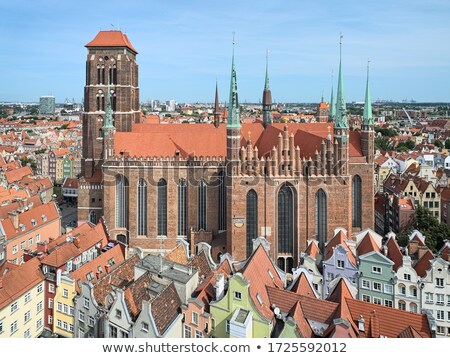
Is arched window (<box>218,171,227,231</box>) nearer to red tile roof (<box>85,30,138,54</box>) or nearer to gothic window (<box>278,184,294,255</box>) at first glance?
gothic window (<box>278,184,294,255</box>)

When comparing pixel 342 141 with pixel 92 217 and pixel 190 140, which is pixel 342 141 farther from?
pixel 92 217

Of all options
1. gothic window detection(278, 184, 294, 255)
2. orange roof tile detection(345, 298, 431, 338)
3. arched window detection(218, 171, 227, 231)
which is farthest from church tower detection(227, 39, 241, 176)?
orange roof tile detection(345, 298, 431, 338)

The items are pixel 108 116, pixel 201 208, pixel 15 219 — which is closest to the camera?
pixel 15 219

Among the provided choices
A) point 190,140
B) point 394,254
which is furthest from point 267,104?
point 394,254

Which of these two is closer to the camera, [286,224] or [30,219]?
[286,224]

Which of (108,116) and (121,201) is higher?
(108,116)
